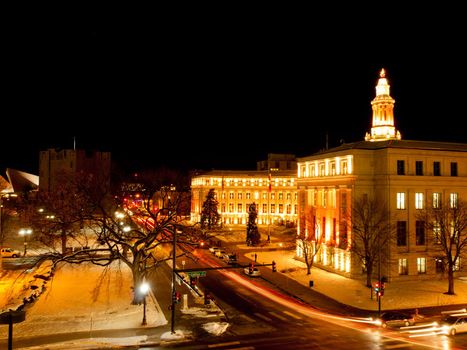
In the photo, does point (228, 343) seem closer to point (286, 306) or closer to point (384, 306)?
point (286, 306)

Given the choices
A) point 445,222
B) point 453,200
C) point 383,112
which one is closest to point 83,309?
point 445,222

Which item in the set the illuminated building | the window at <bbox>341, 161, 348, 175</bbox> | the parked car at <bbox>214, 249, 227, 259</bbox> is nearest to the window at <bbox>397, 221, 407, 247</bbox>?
the illuminated building

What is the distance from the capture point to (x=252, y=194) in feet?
368

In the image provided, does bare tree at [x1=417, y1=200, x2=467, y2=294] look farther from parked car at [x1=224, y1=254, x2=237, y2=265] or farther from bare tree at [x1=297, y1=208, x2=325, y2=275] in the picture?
parked car at [x1=224, y1=254, x2=237, y2=265]

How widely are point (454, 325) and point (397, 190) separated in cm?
2225

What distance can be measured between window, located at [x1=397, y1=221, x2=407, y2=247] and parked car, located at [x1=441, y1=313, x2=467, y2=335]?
19.4m

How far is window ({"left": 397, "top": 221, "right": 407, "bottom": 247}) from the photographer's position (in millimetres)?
46062

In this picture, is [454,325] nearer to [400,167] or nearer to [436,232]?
[436,232]

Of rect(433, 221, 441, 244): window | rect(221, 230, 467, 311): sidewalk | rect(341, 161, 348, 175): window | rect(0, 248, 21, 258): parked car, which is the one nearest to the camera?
rect(221, 230, 467, 311): sidewalk

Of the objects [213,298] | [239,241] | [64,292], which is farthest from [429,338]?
[239,241]

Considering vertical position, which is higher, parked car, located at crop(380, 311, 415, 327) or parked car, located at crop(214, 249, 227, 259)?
parked car, located at crop(214, 249, 227, 259)

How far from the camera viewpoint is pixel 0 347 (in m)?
23.0

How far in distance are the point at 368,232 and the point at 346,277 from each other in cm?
612

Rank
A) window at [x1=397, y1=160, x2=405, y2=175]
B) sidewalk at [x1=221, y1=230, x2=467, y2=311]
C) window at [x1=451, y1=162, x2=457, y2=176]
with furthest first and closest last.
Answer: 1. window at [x1=451, y1=162, x2=457, y2=176]
2. window at [x1=397, y1=160, x2=405, y2=175]
3. sidewalk at [x1=221, y1=230, x2=467, y2=311]
